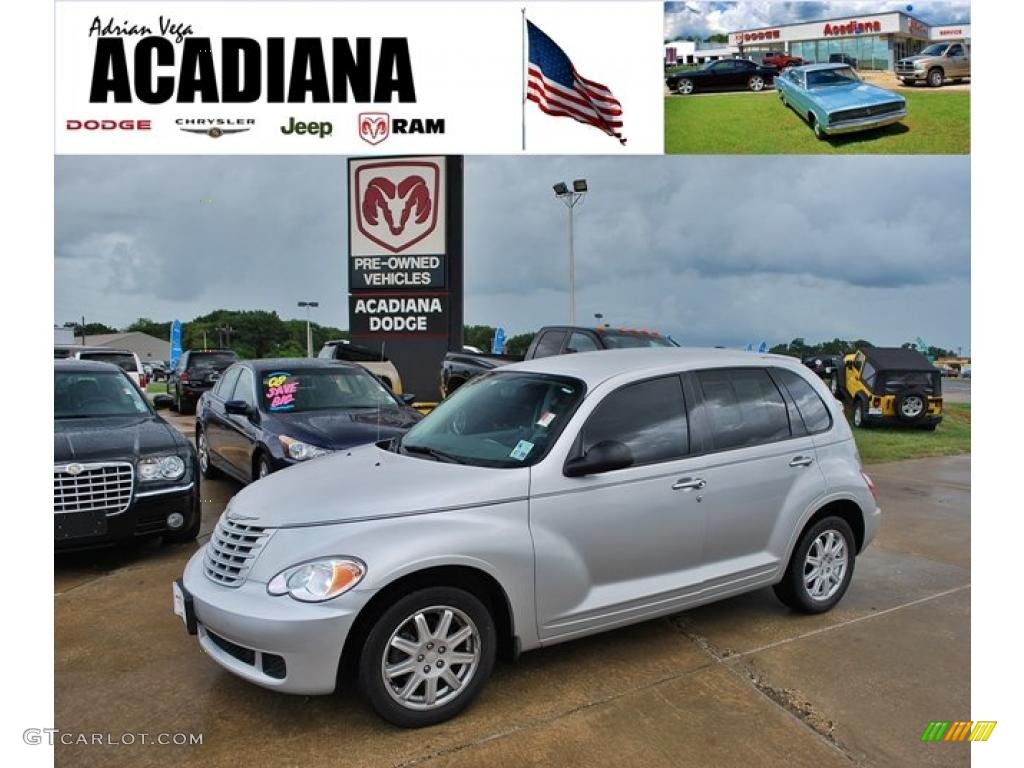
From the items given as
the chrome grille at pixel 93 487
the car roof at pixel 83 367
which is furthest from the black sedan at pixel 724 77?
the chrome grille at pixel 93 487

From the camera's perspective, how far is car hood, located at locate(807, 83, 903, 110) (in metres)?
14.0

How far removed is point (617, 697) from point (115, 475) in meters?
3.89

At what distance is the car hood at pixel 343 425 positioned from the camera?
6762 mm

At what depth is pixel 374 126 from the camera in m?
12.3

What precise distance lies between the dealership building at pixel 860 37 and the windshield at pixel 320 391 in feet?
32.4

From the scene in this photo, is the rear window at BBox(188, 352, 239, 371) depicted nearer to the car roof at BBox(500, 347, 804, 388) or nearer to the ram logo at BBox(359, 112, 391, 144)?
the ram logo at BBox(359, 112, 391, 144)

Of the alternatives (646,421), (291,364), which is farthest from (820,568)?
(291,364)

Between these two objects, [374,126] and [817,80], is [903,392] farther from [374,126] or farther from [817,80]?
[374,126]

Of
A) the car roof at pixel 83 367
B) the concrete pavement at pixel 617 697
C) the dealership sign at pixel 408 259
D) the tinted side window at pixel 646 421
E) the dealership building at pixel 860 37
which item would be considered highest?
the dealership building at pixel 860 37

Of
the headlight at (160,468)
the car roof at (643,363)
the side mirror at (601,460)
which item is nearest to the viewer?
the side mirror at (601,460)

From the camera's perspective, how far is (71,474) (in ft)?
17.5

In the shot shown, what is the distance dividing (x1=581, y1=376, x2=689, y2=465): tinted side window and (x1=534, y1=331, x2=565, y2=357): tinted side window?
7890mm

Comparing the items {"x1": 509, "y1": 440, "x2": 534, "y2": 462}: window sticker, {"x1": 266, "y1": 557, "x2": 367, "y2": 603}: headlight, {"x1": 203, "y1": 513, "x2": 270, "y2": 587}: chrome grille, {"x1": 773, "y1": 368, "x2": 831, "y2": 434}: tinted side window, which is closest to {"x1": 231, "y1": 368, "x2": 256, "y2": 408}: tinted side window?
{"x1": 203, "y1": 513, "x2": 270, "y2": 587}: chrome grille

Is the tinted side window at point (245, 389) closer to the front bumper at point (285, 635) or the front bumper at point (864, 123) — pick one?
the front bumper at point (285, 635)
